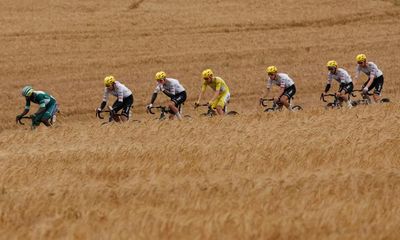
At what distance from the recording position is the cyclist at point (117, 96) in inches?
931

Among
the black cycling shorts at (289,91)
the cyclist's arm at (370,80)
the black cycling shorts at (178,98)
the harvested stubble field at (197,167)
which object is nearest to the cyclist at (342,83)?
the cyclist's arm at (370,80)

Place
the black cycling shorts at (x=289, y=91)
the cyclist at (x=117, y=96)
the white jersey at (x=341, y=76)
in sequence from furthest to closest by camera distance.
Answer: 1. the white jersey at (x=341, y=76)
2. the black cycling shorts at (x=289, y=91)
3. the cyclist at (x=117, y=96)

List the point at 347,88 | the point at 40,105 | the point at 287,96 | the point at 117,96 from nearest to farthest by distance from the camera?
the point at 40,105 < the point at 117,96 < the point at 287,96 < the point at 347,88

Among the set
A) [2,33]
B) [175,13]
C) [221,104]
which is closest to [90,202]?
[221,104]

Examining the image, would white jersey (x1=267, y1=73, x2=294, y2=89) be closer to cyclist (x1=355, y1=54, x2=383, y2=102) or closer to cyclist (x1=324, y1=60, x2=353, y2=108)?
cyclist (x1=324, y1=60, x2=353, y2=108)

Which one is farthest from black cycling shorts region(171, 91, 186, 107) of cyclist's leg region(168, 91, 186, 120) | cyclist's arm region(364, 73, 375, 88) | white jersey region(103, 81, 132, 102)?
cyclist's arm region(364, 73, 375, 88)

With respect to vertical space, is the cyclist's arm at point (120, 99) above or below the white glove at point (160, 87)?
below

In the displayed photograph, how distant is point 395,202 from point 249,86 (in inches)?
975

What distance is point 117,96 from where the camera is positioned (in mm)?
24016

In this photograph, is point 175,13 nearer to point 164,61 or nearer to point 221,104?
point 164,61

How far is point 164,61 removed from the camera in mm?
39219

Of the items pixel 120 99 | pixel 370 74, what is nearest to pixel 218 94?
pixel 120 99

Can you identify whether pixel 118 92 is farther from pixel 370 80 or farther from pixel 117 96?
pixel 370 80

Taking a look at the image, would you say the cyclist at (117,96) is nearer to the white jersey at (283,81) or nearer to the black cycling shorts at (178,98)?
the black cycling shorts at (178,98)
